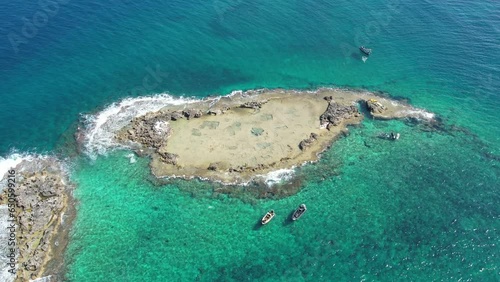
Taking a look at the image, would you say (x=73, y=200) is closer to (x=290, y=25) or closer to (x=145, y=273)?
(x=145, y=273)

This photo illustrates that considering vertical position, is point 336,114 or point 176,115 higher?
point 336,114

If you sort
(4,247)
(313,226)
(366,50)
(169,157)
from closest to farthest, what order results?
1. (4,247)
2. (313,226)
3. (169,157)
4. (366,50)

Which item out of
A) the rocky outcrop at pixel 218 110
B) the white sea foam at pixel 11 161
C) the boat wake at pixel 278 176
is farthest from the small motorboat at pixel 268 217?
the white sea foam at pixel 11 161

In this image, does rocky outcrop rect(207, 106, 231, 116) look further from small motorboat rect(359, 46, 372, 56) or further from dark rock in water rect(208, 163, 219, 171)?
small motorboat rect(359, 46, 372, 56)

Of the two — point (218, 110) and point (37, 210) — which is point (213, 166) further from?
point (37, 210)

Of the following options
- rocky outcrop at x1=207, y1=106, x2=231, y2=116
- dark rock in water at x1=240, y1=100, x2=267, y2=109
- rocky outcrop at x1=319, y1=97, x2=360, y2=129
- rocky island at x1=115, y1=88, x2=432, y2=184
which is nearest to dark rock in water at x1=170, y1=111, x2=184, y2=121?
rocky island at x1=115, y1=88, x2=432, y2=184

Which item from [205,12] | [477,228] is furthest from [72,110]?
[477,228]

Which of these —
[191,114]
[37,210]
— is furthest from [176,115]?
[37,210]
